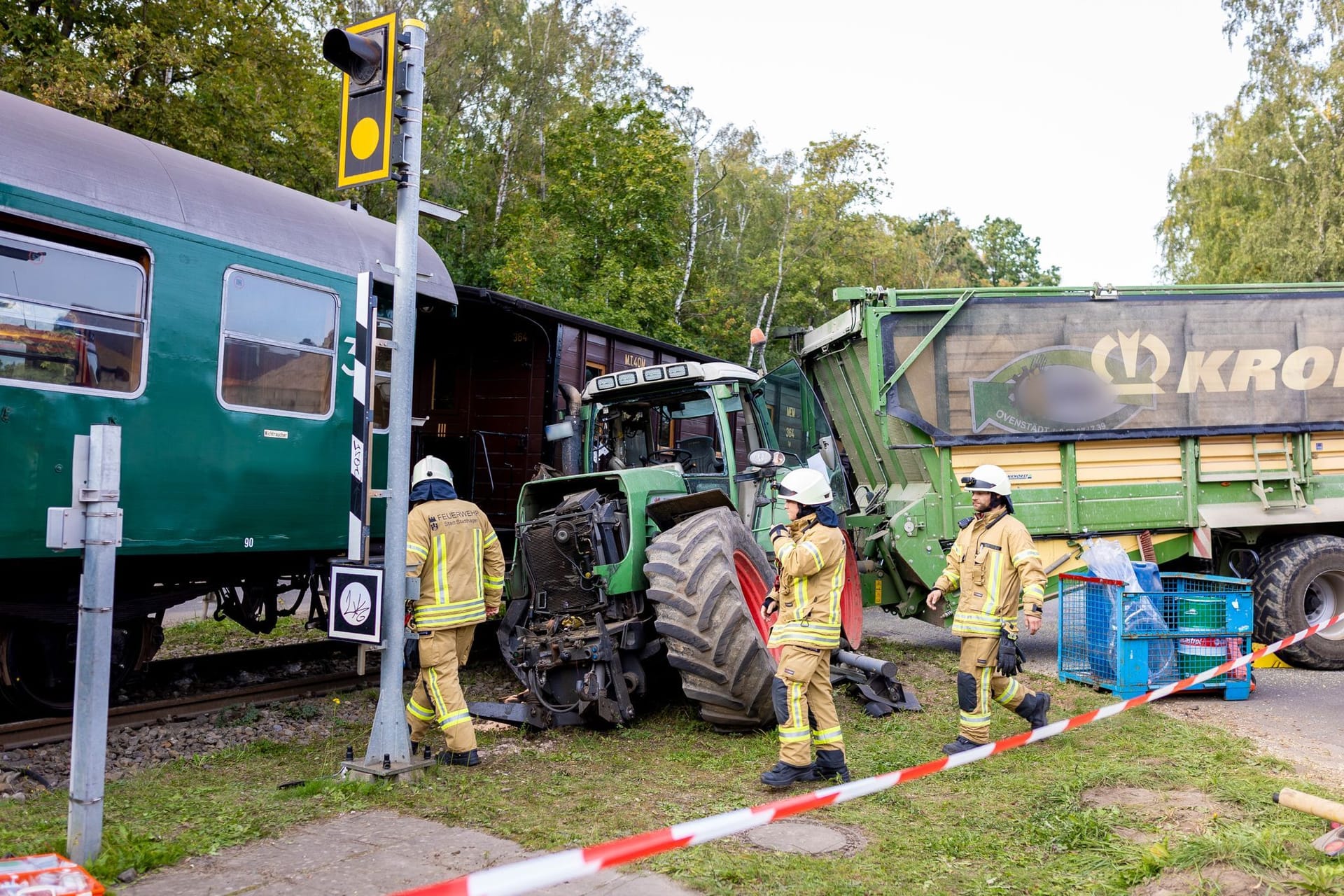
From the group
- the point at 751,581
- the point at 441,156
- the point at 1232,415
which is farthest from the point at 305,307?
the point at 441,156

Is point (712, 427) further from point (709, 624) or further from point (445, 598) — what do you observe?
point (445, 598)

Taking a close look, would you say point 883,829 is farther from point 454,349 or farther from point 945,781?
point 454,349

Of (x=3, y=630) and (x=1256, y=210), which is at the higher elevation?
(x=1256, y=210)

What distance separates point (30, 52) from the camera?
14.8 m

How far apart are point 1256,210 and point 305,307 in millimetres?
31558

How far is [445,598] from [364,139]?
2.53m

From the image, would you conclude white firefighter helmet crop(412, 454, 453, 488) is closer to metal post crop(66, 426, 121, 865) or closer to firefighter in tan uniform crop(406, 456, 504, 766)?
firefighter in tan uniform crop(406, 456, 504, 766)

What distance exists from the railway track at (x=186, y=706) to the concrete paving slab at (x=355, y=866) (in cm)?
257

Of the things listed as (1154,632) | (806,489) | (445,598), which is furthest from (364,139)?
(1154,632)

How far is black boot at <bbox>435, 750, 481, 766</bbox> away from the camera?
568cm

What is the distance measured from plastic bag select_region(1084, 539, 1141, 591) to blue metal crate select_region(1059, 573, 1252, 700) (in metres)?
0.06

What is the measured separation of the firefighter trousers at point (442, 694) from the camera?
5676mm

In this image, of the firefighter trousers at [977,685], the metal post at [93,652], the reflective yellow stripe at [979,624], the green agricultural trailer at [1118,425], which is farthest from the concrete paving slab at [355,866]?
the green agricultural trailer at [1118,425]

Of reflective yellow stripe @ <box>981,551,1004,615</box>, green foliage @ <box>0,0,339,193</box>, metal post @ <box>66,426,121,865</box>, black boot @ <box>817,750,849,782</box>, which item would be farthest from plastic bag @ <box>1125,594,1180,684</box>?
green foliage @ <box>0,0,339,193</box>
